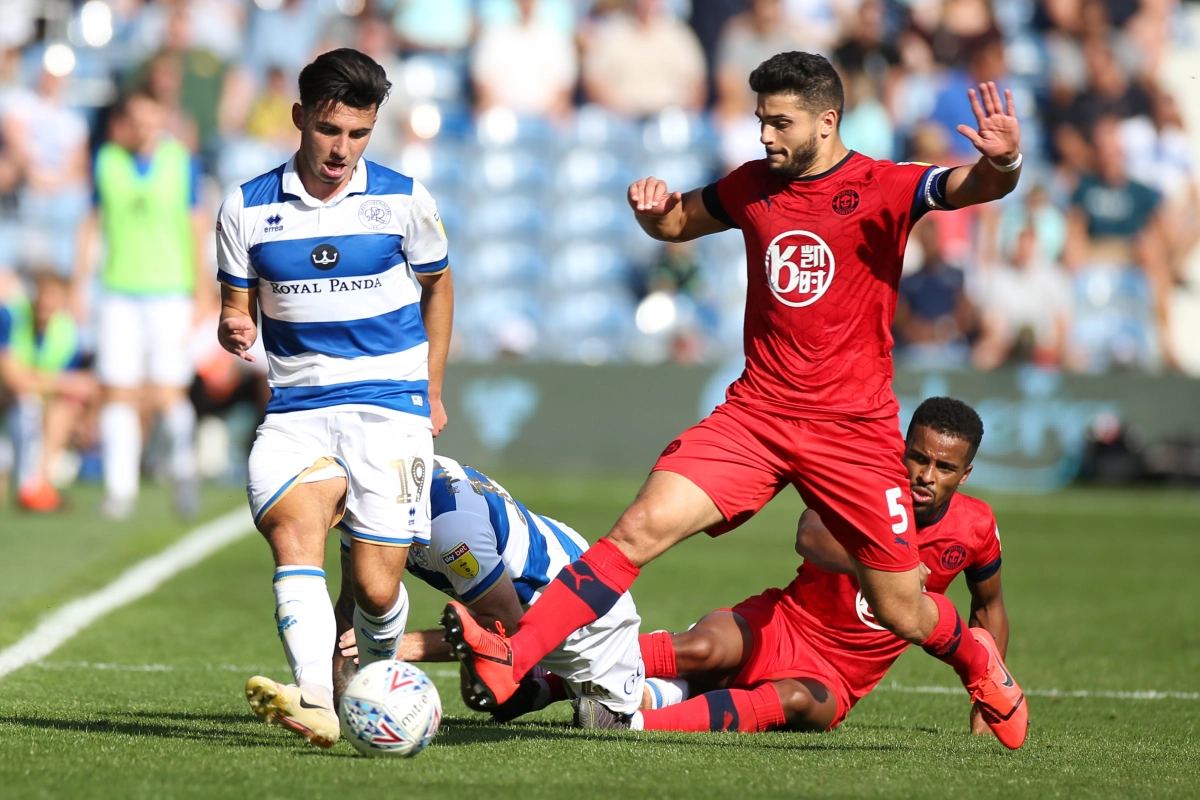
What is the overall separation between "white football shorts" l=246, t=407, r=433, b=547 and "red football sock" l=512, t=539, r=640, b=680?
1.63 feet

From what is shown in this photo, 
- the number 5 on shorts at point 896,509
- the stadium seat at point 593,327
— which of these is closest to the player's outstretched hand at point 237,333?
the number 5 on shorts at point 896,509

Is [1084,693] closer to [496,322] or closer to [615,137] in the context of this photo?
[496,322]

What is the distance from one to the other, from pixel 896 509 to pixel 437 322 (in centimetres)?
160

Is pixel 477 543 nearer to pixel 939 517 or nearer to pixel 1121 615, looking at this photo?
pixel 939 517

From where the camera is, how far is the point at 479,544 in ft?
15.9

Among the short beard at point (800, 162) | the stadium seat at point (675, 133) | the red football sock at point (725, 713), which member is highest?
the stadium seat at point (675, 133)

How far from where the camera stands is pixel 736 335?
16406 millimetres

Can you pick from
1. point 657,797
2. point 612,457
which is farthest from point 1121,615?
point 612,457

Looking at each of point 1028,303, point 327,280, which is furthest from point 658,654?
point 1028,303

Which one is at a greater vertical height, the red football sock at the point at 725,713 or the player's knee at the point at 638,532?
the player's knee at the point at 638,532

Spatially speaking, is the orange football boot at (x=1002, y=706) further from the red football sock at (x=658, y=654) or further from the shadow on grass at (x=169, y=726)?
the shadow on grass at (x=169, y=726)

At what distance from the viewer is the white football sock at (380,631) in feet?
15.7

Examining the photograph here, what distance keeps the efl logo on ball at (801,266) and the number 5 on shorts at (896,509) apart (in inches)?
25.6

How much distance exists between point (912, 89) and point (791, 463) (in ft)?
46.0
